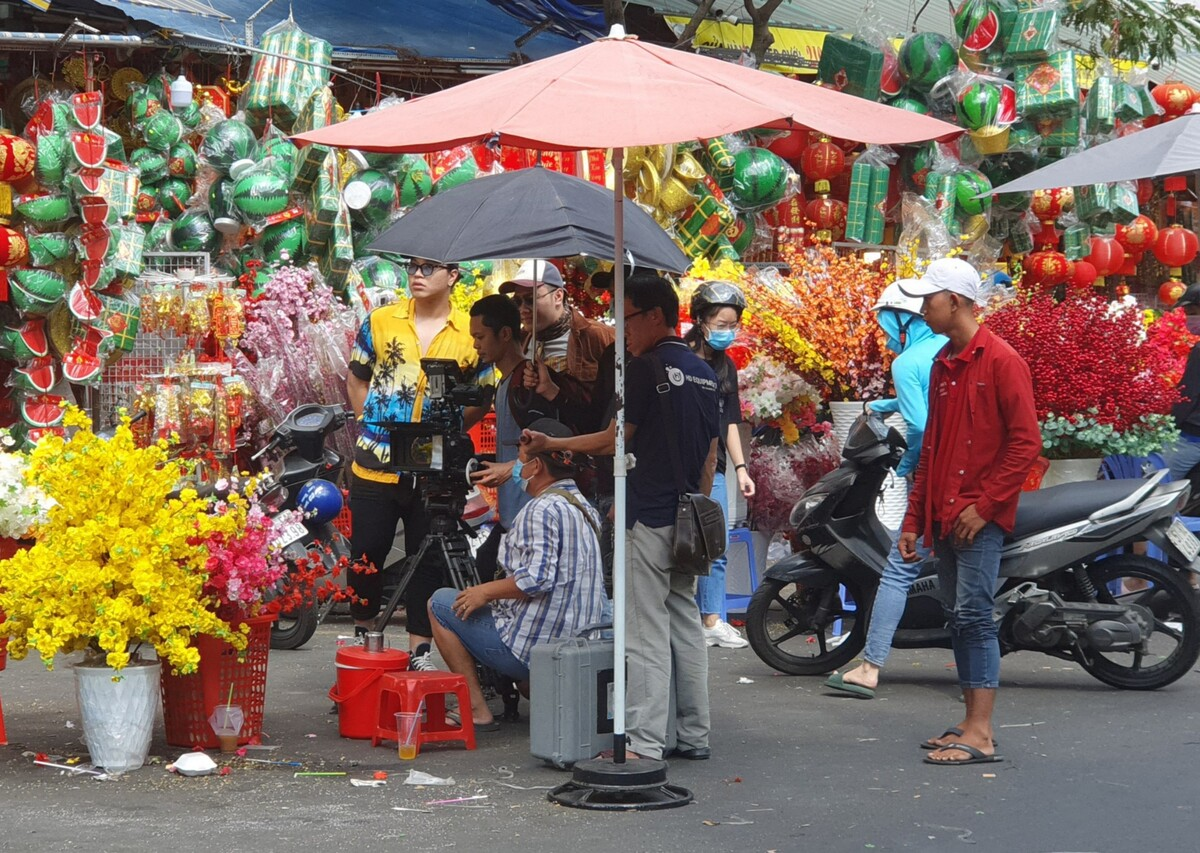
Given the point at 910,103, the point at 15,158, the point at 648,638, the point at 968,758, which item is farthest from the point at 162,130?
the point at 968,758

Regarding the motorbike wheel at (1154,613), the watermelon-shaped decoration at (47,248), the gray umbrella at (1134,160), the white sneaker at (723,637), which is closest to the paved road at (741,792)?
the motorbike wheel at (1154,613)

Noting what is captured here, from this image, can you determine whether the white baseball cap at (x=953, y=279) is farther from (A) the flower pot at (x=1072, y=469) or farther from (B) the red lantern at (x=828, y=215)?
(B) the red lantern at (x=828, y=215)

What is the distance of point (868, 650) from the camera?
7219 mm

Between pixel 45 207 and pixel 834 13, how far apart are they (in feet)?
30.8

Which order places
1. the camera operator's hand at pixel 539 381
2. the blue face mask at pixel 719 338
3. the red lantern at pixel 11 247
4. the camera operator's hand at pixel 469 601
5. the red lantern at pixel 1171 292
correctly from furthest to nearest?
the red lantern at pixel 1171 292 → the red lantern at pixel 11 247 → the blue face mask at pixel 719 338 → the camera operator's hand at pixel 539 381 → the camera operator's hand at pixel 469 601

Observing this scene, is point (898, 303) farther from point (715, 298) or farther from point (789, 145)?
point (789, 145)

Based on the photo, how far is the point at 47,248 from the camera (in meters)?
9.08

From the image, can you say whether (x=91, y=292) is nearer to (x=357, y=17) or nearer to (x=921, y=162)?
(x=357, y=17)

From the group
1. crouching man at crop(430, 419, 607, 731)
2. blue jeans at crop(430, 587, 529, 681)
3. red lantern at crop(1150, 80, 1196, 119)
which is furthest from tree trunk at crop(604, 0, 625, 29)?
blue jeans at crop(430, 587, 529, 681)

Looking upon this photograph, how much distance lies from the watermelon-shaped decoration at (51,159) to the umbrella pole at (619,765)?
469 cm

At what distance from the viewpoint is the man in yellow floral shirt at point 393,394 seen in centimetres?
711

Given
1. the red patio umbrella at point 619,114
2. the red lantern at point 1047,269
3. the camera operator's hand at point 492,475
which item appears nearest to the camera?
the red patio umbrella at point 619,114

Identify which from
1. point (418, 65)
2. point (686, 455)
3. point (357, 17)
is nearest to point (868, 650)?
point (686, 455)

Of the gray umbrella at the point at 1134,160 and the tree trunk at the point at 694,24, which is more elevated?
the tree trunk at the point at 694,24
